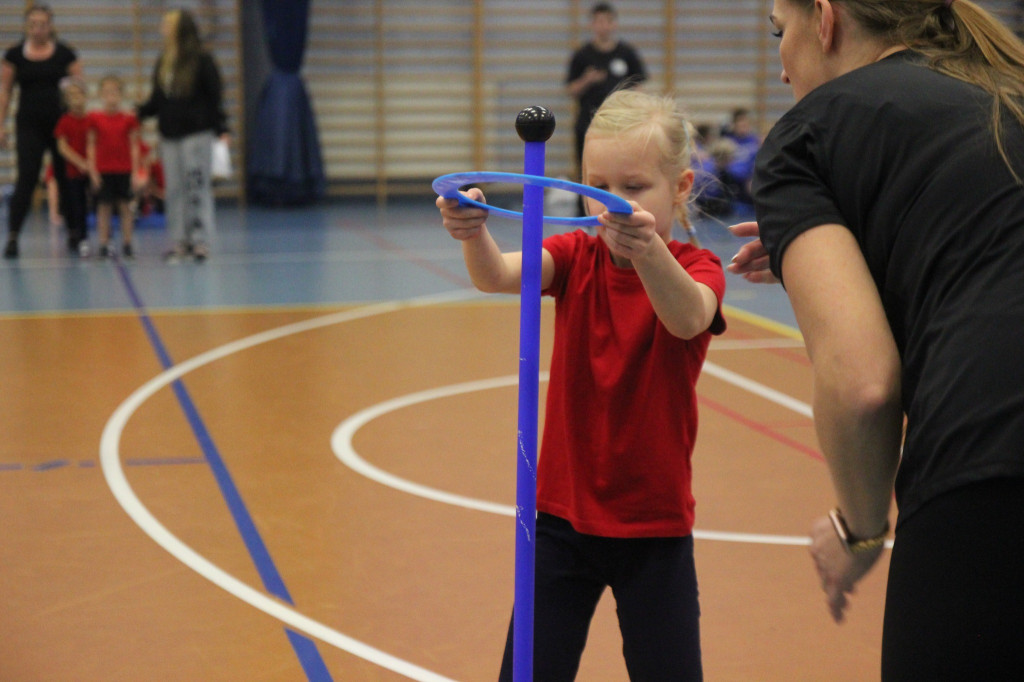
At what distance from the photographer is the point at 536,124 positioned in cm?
126

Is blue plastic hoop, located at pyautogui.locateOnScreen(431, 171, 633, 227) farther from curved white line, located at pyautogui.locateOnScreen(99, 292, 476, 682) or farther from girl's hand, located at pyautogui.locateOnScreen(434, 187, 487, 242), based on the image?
curved white line, located at pyautogui.locateOnScreen(99, 292, 476, 682)

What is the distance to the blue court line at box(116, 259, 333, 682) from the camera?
2.47 metres

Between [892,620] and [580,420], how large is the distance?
73 cm

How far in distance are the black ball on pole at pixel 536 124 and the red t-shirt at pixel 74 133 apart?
811 cm

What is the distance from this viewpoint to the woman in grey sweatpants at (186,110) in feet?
25.7

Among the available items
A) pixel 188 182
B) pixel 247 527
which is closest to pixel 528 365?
pixel 247 527

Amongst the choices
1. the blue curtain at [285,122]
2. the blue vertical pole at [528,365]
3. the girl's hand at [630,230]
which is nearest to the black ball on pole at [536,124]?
the blue vertical pole at [528,365]

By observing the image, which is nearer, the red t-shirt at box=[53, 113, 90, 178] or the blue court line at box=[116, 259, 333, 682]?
the blue court line at box=[116, 259, 333, 682]

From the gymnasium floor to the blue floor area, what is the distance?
158mm

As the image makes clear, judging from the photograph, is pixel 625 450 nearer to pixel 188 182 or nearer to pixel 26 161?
pixel 188 182

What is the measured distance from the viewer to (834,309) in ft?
3.54

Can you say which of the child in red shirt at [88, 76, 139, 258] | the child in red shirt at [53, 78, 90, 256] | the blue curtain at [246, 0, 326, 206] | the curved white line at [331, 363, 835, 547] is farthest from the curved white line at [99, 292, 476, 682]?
the blue curtain at [246, 0, 326, 206]

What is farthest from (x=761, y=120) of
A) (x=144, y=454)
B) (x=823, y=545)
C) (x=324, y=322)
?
(x=823, y=545)

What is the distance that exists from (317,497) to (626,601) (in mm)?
1966
